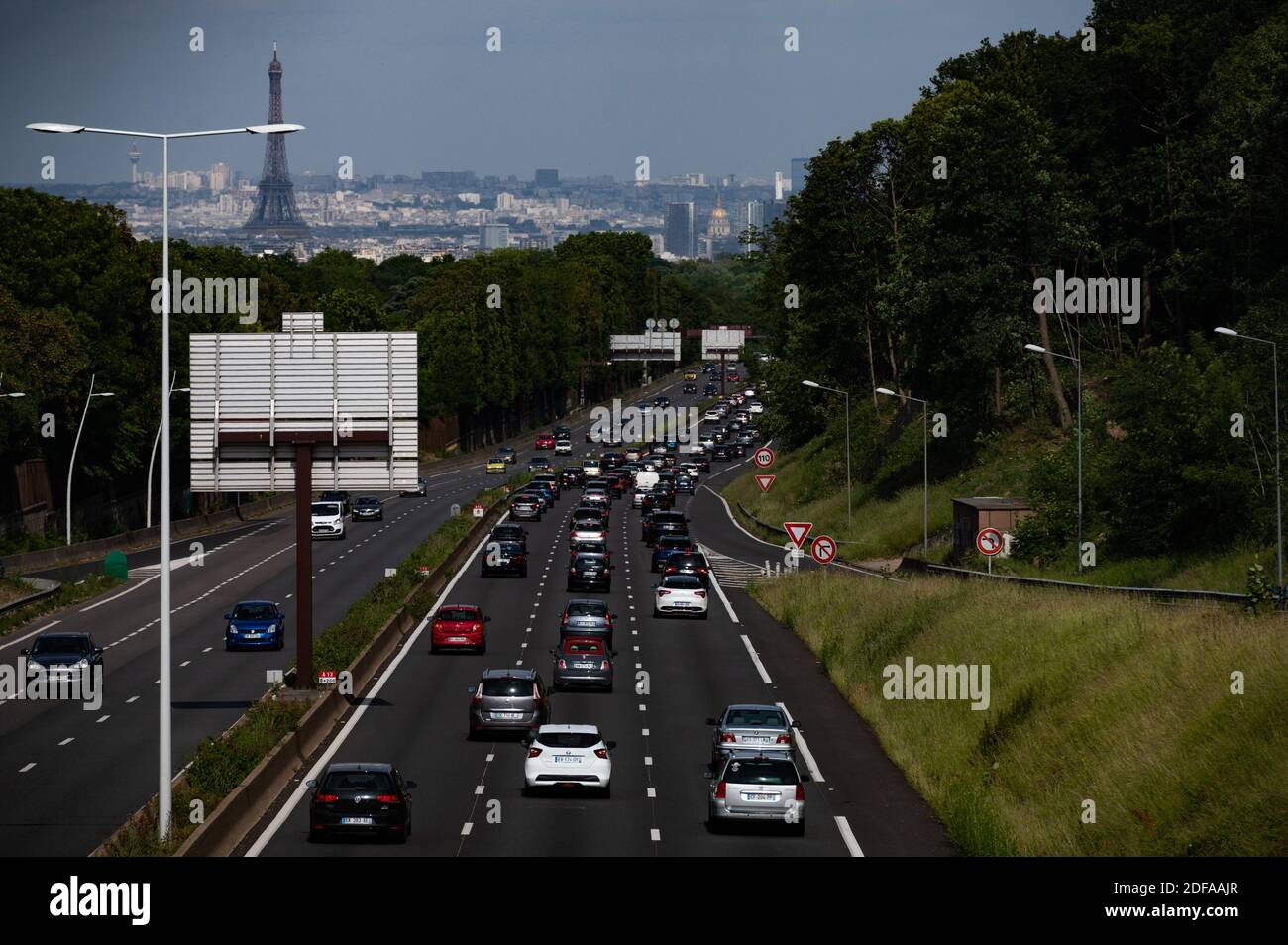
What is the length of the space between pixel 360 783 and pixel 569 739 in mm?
5531

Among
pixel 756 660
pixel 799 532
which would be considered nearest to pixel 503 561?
pixel 799 532

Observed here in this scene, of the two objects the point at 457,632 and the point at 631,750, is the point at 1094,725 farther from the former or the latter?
the point at 457,632

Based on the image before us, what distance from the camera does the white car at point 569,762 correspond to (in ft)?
110

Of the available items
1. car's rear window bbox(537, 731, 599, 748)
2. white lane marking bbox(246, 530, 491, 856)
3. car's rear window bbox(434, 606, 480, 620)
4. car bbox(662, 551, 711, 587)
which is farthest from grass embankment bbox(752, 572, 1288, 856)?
car bbox(662, 551, 711, 587)

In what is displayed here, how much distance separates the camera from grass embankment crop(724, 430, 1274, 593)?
55.8m

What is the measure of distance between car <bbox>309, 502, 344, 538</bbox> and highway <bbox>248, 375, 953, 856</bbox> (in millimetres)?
24602

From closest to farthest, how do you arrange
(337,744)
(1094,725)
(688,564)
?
(1094,725) < (337,744) < (688,564)

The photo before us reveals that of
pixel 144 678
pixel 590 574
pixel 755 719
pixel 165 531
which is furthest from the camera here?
pixel 590 574

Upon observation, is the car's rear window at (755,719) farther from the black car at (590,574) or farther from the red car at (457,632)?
the black car at (590,574)

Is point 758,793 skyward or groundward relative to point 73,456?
groundward

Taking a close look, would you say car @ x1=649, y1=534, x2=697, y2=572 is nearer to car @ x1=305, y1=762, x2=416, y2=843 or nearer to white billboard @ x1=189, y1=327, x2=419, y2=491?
white billboard @ x1=189, y1=327, x2=419, y2=491

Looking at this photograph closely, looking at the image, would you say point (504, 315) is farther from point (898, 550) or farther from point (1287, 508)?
point (1287, 508)

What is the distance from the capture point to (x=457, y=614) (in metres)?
54.9

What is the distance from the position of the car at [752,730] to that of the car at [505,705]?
484cm
